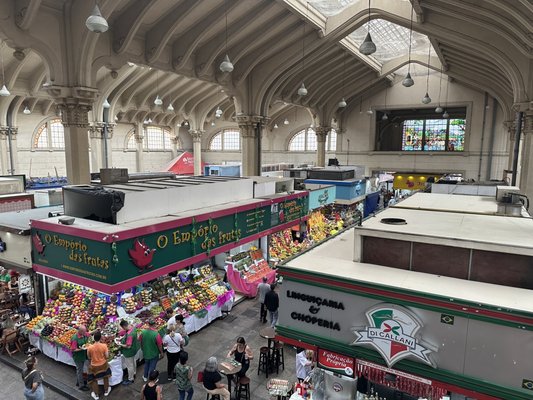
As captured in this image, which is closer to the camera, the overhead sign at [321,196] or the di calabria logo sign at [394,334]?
the di calabria logo sign at [394,334]

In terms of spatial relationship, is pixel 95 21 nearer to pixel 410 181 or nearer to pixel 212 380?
pixel 212 380

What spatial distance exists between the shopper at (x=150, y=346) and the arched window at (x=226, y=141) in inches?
1272

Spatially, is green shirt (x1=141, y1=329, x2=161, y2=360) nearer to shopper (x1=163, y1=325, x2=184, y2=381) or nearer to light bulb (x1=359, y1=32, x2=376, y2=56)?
shopper (x1=163, y1=325, x2=184, y2=381)

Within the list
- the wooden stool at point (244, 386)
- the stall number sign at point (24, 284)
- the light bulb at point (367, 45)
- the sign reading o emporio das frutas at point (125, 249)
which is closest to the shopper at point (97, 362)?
the sign reading o emporio das frutas at point (125, 249)

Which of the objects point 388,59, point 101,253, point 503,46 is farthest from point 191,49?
point 388,59

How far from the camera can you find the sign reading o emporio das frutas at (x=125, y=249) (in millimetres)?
6801

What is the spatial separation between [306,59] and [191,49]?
21.8 feet

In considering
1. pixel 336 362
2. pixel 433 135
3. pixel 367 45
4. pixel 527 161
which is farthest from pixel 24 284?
pixel 433 135

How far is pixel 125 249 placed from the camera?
698 centimetres

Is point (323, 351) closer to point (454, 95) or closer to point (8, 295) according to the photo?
point (8, 295)

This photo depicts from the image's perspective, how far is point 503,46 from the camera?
13.2 metres

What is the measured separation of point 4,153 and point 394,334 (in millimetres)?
28132

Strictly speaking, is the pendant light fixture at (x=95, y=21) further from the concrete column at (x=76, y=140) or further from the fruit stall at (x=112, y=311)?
the fruit stall at (x=112, y=311)

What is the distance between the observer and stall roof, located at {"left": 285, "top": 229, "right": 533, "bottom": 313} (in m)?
3.88
